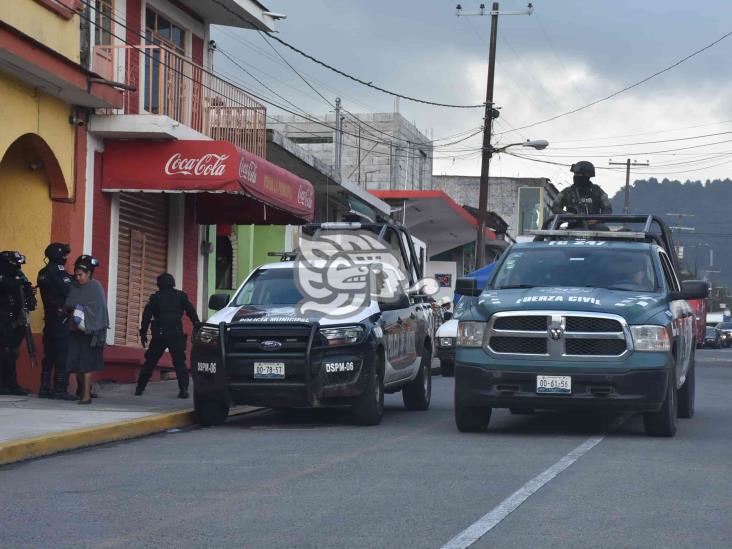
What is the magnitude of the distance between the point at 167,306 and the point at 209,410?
122 inches

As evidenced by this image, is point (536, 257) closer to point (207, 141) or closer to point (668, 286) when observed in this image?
Result: point (668, 286)

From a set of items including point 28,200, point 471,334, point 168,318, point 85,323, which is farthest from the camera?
point 28,200

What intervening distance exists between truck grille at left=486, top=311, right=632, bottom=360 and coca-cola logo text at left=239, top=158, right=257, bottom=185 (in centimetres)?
745

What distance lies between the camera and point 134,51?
794 inches

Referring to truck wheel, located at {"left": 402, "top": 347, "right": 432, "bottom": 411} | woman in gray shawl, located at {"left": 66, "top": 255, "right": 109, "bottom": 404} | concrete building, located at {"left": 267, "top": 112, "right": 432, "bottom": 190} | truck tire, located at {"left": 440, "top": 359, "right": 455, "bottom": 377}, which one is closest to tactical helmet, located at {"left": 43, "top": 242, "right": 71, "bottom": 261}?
woman in gray shawl, located at {"left": 66, "top": 255, "right": 109, "bottom": 404}

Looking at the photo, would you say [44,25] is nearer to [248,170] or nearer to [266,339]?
[248,170]

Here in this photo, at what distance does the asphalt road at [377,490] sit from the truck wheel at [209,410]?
603mm

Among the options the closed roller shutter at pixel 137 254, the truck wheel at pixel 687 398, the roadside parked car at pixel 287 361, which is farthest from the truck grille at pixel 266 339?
the closed roller shutter at pixel 137 254

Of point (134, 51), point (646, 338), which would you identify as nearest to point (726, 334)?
point (134, 51)

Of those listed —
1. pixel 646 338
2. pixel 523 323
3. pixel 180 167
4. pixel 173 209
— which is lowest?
pixel 646 338

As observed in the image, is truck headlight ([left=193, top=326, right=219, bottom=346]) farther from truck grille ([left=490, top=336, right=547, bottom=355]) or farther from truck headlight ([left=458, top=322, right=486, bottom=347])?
truck grille ([left=490, top=336, right=547, bottom=355])

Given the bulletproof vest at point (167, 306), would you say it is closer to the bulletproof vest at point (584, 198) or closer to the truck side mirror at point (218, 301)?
the truck side mirror at point (218, 301)

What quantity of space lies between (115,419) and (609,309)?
17.1ft

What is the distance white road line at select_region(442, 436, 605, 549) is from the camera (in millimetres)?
7086
